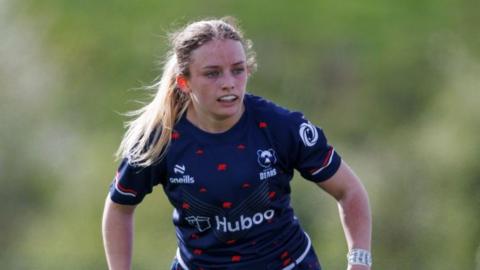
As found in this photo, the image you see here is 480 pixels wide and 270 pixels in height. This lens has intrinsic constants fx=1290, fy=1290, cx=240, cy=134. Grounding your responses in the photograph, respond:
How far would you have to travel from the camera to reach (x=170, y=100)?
467cm

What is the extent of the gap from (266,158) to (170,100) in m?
0.44

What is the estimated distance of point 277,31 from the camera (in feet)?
37.3

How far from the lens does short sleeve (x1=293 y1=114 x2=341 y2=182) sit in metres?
4.51

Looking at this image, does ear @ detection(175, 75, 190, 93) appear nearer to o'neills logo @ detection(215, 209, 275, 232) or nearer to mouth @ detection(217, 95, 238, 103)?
mouth @ detection(217, 95, 238, 103)

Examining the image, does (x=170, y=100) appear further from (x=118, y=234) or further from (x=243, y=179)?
(x=118, y=234)

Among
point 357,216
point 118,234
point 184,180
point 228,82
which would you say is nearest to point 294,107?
point 118,234

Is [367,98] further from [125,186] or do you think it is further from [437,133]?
[125,186]

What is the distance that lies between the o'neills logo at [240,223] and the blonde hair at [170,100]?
32 cm

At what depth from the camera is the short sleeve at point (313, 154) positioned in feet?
14.8

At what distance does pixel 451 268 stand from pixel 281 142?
470 centimetres

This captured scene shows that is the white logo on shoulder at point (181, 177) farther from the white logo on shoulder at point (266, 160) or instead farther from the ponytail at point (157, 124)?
the white logo on shoulder at point (266, 160)

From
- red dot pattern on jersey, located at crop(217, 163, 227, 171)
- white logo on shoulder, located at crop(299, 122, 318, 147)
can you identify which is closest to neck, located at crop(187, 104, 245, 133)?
red dot pattern on jersey, located at crop(217, 163, 227, 171)

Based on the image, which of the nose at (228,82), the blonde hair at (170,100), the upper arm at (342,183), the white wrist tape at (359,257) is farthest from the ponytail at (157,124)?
the white wrist tape at (359,257)

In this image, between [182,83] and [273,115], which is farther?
[182,83]
